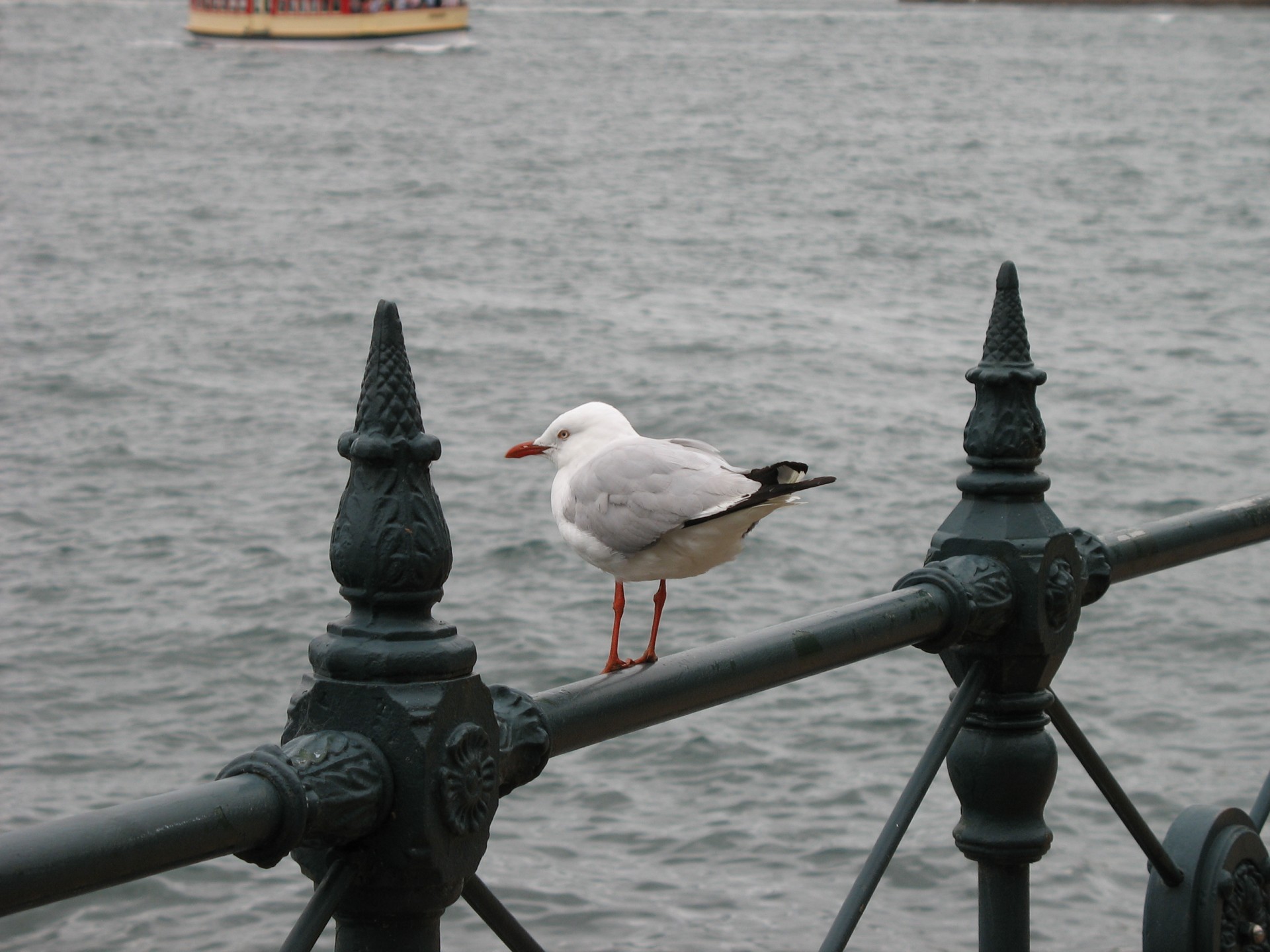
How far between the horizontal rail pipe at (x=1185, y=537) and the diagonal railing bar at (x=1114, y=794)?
25 cm

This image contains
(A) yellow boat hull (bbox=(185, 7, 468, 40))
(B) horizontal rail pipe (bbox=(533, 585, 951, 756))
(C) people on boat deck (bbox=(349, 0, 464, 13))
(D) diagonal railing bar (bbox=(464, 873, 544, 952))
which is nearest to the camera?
(D) diagonal railing bar (bbox=(464, 873, 544, 952))

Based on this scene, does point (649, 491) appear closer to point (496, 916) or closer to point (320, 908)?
point (496, 916)

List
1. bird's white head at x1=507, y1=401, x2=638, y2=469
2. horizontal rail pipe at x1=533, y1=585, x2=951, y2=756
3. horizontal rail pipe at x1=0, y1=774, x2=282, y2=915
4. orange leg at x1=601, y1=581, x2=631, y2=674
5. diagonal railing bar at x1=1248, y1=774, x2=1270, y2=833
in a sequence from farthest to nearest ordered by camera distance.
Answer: diagonal railing bar at x1=1248, y1=774, x2=1270, y2=833
bird's white head at x1=507, y1=401, x2=638, y2=469
orange leg at x1=601, y1=581, x2=631, y2=674
horizontal rail pipe at x1=533, y1=585, x2=951, y2=756
horizontal rail pipe at x1=0, y1=774, x2=282, y2=915

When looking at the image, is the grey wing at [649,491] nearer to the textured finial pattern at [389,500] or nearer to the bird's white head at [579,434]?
the bird's white head at [579,434]

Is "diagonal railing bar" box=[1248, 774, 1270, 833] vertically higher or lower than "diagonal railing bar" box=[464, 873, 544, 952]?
lower

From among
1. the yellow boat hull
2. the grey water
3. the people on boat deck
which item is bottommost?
the grey water

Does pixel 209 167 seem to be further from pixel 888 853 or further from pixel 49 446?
pixel 888 853

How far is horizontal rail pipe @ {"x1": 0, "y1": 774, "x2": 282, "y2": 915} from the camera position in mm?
1253

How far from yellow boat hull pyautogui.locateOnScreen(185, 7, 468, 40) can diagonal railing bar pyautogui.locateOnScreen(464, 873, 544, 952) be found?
5524 centimetres

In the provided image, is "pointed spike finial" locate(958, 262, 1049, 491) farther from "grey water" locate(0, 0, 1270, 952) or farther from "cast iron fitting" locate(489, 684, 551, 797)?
"grey water" locate(0, 0, 1270, 952)

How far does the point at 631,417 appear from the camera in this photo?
1873cm

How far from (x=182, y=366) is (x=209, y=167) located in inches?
597

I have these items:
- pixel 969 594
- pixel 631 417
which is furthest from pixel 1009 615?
pixel 631 417

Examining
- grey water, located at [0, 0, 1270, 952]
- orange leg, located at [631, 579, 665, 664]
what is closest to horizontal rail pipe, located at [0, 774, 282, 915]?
orange leg, located at [631, 579, 665, 664]
